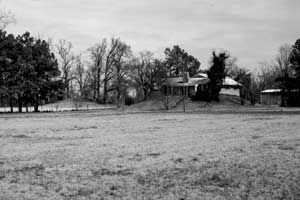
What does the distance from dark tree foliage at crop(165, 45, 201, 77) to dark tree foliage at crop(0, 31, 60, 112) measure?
3878cm

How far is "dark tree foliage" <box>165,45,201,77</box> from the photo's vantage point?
90.9 metres

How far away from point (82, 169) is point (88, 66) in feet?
266

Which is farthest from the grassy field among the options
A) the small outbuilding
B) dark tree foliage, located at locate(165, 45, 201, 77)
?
dark tree foliage, located at locate(165, 45, 201, 77)

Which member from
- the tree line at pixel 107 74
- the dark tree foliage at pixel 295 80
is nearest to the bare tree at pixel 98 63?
the tree line at pixel 107 74

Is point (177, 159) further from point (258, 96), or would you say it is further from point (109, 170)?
point (258, 96)

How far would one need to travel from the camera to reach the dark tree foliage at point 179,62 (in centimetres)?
9094

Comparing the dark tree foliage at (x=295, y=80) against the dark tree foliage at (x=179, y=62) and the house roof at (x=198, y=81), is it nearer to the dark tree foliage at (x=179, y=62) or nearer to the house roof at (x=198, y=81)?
the house roof at (x=198, y=81)

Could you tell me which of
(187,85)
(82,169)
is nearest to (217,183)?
(82,169)

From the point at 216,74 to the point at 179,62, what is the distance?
1149 inches

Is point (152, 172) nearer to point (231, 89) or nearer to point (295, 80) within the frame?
point (295, 80)

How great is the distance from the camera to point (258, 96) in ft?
258

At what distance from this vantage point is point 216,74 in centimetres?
6400

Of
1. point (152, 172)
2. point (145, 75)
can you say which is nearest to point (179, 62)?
point (145, 75)

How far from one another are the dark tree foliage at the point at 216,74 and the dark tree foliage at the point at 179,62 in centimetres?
2568
